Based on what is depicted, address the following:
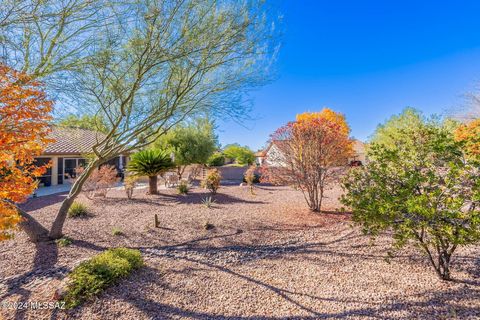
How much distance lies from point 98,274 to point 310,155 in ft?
22.2

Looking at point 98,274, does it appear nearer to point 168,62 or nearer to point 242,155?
point 168,62

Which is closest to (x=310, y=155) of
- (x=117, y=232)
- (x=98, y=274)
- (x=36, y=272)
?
(x=117, y=232)

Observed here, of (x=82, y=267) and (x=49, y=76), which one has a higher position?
(x=49, y=76)

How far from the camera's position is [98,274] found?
11.1ft

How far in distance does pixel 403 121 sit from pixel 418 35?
40.0 ft

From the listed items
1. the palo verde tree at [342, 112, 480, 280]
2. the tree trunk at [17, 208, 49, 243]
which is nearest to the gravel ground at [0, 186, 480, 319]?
the tree trunk at [17, 208, 49, 243]

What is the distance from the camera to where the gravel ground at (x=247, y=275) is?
288 centimetres

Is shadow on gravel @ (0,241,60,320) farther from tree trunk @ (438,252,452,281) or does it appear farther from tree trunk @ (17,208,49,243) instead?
tree trunk @ (438,252,452,281)

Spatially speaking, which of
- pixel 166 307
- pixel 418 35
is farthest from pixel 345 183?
pixel 418 35

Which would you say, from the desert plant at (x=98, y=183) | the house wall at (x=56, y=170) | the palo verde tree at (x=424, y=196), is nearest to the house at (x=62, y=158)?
the house wall at (x=56, y=170)

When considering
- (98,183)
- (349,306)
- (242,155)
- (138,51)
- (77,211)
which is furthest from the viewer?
(242,155)

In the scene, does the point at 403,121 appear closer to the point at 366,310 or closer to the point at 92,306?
the point at 366,310

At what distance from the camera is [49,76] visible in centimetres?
470

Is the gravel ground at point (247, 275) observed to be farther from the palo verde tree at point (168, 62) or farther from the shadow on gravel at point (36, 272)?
the palo verde tree at point (168, 62)
